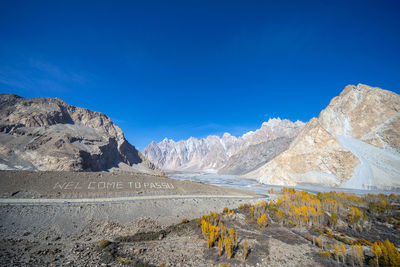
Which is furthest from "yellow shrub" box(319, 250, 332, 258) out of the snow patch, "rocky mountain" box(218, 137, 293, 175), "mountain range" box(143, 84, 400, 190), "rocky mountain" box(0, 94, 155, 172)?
"rocky mountain" box(218, 137, 293, 175)

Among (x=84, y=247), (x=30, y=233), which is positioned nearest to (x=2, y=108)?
(x=30, y=233)

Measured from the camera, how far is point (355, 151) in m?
68.2

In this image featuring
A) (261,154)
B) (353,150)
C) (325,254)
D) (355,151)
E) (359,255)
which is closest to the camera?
(359,255)

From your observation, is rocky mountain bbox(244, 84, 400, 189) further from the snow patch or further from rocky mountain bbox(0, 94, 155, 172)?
rocky mountain bbox(0, 94, 155, 172)

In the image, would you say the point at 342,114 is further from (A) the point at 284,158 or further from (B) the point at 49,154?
(B) the point at 49,154

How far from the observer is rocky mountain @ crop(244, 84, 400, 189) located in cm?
5974

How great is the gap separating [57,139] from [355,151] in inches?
4589

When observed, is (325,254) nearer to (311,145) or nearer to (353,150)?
(353,150)

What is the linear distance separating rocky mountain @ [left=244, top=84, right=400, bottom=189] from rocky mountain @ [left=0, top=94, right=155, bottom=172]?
79.1m

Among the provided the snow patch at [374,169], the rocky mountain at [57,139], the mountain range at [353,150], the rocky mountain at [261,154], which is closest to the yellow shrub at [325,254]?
the snow patch at [374,169]

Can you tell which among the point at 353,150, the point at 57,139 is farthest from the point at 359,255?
the point at 57,139

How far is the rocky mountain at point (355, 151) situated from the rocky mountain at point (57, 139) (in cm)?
7914

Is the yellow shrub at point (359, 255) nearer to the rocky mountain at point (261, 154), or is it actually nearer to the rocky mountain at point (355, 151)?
the rocky mountain at point (355, 151)

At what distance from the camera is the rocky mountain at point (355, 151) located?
196 feet
